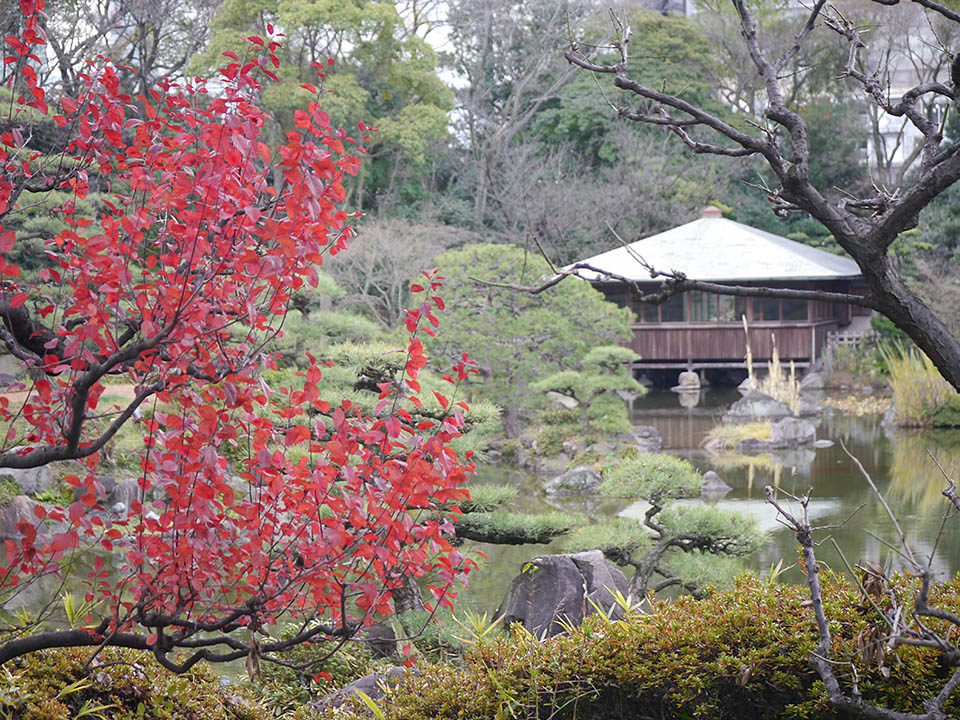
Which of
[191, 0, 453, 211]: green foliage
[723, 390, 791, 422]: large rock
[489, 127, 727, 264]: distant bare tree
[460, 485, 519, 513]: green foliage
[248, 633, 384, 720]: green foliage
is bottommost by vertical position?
[723, 390, 791, 422]: large rock

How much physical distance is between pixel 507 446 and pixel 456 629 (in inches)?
266

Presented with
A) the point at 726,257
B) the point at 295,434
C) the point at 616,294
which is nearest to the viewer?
the point at 295,434

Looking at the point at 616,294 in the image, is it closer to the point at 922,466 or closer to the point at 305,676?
the point at 922,466

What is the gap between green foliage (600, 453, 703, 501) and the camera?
550 cm

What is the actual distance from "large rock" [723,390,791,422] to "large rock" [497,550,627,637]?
30.3 ft

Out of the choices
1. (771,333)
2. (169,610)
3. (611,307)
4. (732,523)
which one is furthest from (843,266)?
(169,610)

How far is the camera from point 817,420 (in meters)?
13.8

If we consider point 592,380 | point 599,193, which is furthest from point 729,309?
point 592,380

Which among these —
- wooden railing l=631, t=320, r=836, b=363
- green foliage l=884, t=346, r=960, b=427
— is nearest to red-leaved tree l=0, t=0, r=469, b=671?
green foliage l=884, t=346, r=960, b=427

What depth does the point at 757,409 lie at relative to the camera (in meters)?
13.4

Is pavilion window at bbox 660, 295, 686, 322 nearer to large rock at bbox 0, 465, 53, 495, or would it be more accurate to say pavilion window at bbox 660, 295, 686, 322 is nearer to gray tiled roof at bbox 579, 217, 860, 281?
gray tiled roof at bbox 579, 217, 860, 281

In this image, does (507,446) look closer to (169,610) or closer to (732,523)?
(732,523)

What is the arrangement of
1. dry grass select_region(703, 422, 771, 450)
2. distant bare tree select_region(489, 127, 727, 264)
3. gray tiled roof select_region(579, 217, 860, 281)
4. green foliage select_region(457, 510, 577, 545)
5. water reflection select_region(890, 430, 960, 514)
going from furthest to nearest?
1. distant bare tree select_region(489, 127, 727, 264)
2. gray tiled roof select_region(579, 217, 860, 281)
3. dry grass select_region(703, 422, 771, 450)
4. water reflection select_region(890, 430, 960, 514)
5. green foliage select_region(457, 510, 577, 545)

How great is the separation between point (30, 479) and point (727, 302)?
1330 centimetres
